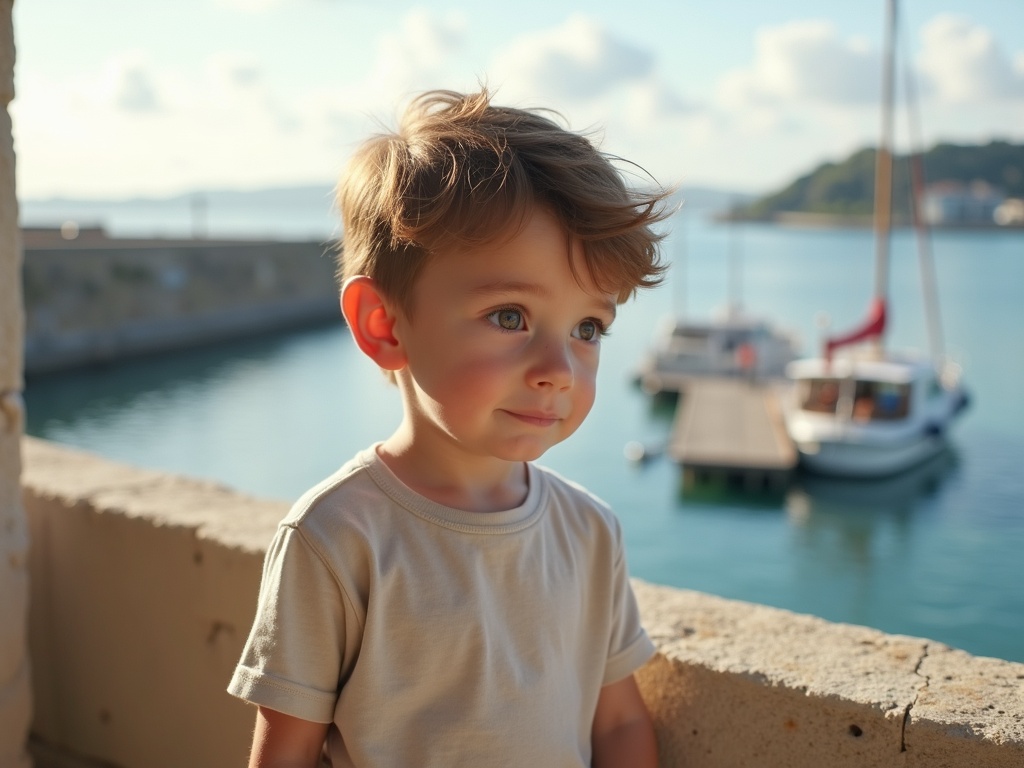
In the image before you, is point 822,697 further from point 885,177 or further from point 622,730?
A: point 885,177

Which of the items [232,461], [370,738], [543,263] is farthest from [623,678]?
[232,461]

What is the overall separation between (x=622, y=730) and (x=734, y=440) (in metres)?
17.8

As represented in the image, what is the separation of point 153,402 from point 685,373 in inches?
499

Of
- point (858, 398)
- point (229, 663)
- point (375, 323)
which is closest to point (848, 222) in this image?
point (858, 398)

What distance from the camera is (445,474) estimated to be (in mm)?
1358

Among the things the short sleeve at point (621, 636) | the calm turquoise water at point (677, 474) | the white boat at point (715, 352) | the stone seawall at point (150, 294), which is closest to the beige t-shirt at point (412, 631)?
the short sleeve at point (621, 636)

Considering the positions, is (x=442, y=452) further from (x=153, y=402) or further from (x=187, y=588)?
(x=153, y=402)

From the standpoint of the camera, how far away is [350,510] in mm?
1250

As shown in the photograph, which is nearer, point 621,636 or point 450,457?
point 450,457

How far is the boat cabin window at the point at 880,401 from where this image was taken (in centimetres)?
1767

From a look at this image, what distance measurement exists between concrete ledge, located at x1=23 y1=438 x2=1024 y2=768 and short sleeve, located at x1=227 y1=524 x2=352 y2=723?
0.61m

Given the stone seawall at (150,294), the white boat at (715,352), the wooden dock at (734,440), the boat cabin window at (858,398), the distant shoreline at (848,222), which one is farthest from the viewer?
the distant shoreline at (848,222)

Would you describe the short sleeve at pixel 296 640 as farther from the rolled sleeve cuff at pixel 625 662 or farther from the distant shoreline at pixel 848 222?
the distant shoreline at pixel 848 222

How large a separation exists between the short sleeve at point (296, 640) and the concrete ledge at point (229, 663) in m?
0.61
